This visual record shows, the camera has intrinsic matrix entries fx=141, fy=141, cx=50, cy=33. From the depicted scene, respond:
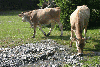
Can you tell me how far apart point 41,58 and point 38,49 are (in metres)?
0.89

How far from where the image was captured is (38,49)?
8.69 meters

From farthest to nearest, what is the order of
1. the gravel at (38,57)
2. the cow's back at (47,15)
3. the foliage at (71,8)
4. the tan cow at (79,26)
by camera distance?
the foliage at (71,8) → the cow's back at (47,15) → the tan cow at (79,26) → the gravel at (38,57)

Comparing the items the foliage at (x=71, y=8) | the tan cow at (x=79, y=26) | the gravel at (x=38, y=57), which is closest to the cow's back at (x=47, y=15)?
the foliage at (x=71, y=8)

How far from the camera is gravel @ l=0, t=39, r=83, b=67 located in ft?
24.0

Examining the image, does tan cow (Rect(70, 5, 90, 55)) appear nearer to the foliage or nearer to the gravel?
the gravel

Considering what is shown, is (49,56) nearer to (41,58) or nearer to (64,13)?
(41,58)

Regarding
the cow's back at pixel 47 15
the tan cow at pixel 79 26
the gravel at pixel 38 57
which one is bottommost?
the gravel at pixel 38 57

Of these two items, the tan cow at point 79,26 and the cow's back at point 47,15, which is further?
the cow's back at point 47,15

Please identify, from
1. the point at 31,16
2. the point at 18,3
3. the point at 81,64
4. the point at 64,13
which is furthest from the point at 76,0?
the point at 18,3

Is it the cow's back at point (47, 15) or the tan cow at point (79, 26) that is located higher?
the cow's back at point (47, 15)

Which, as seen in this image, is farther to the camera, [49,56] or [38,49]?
[38,49]

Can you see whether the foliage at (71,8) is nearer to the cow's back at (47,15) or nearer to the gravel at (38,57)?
the cow's back at (47,15)

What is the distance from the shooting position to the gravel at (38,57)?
730cm

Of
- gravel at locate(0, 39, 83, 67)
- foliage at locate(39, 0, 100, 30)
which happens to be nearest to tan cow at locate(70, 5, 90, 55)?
gravel at locate(0, 39, 83, 67)
